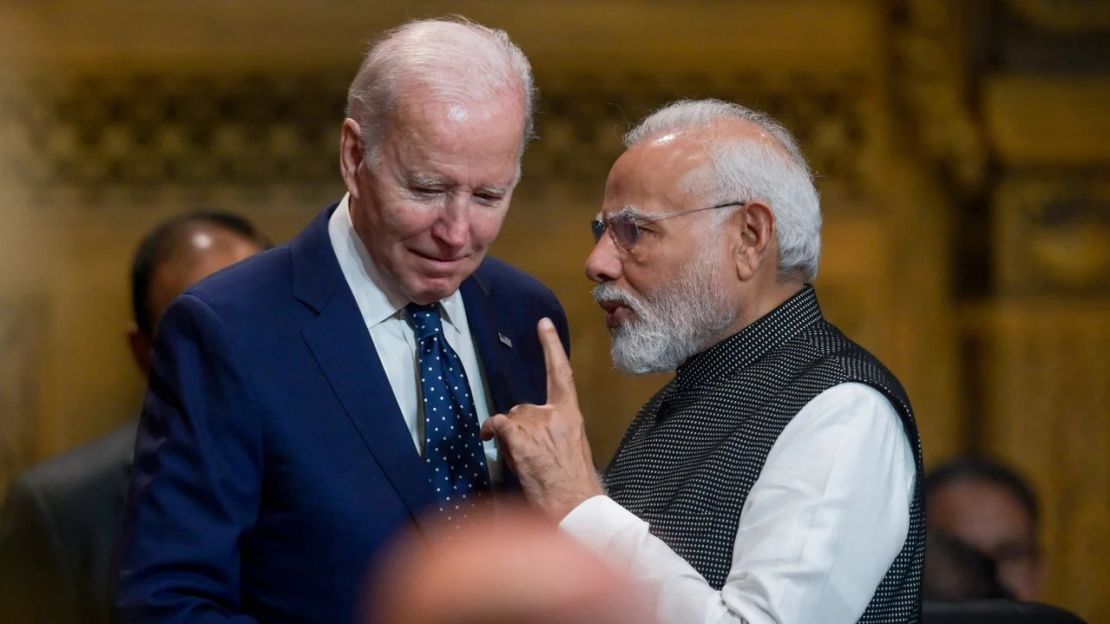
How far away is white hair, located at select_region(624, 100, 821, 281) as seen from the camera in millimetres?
2426

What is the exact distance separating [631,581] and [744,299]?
46cm

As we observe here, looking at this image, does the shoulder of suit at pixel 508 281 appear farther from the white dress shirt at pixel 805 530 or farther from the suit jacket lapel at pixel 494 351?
the white dress shirt at pixel 805 530

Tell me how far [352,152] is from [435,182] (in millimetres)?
148

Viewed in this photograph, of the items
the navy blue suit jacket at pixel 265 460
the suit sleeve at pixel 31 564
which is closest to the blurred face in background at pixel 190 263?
the suit sleeve at pixel 31 564

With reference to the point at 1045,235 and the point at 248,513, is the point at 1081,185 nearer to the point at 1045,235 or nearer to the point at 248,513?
the point at 1045,235

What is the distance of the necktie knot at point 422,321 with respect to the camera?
2.44 meters

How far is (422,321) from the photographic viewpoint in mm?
2443

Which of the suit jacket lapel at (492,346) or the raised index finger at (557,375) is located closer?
the raised index finger at (557,375)

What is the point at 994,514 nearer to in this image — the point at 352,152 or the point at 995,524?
the point at 995,524

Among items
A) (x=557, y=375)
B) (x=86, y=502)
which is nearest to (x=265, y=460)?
(x=557, y=375)

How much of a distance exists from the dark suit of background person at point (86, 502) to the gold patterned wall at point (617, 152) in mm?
701

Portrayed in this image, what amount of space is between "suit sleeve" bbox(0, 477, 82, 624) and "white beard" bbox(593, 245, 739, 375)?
1.12 m

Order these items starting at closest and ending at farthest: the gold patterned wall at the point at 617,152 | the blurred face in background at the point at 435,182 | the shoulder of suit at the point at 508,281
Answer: the blurred face in background at the point at 435,182
the shoulder of suit at the point at 508,281
the gold patterned wall at the point at 617,152

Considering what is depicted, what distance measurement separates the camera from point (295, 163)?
416cm
